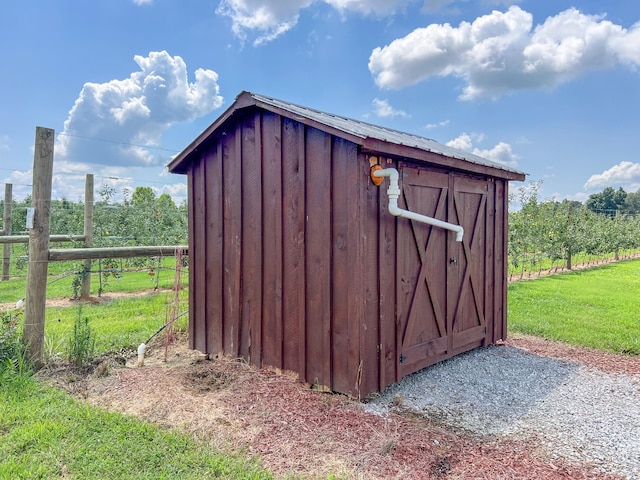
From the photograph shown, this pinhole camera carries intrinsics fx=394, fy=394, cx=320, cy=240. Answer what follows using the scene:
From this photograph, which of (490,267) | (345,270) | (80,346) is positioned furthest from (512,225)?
(80,346)

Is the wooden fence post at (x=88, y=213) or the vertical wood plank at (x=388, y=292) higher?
the wooden fence post at (x=88, y=213)

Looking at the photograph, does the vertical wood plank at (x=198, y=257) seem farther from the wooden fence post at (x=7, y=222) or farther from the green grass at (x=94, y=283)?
the wooden fence post at (x=7, y=222)

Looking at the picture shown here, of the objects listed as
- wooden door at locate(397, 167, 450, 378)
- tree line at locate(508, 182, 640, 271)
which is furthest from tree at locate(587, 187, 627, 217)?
wooden door at locate(397, 167, 450, 378)

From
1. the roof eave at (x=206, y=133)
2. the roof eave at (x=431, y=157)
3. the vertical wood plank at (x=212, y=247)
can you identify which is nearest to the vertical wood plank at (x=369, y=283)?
the roof eave at (x=431, y=157)

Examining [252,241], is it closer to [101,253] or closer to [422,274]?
[101,253]

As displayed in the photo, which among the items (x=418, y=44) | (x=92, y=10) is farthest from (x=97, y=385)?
(x=418, y=44)

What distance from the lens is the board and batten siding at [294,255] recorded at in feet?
11.1

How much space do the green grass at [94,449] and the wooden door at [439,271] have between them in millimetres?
2003

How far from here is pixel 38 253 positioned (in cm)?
391

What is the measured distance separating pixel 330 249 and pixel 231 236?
1.47 metres

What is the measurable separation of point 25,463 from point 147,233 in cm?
825

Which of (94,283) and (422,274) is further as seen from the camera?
(94,283)

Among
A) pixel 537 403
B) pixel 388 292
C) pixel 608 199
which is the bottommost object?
pixel 537 403

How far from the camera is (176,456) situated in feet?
8.18
